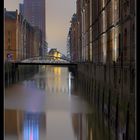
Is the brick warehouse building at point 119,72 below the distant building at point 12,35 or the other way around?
below

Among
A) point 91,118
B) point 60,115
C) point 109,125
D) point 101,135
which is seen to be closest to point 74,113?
point 60,115

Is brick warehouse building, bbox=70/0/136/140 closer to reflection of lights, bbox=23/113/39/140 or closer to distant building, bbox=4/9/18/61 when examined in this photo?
reflection of lights, bbox=23/113/39/140

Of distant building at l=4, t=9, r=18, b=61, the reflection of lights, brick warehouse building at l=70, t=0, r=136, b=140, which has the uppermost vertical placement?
distant building at l=4, t=9, r=18, b=61

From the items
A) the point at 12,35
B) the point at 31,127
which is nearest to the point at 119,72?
the point at 31,127

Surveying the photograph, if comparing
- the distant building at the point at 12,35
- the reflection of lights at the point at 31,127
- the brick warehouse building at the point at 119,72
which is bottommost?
the reflection of lights at the point at 31,127

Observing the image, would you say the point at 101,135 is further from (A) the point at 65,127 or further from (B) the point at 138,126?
(B) the point at 138,126

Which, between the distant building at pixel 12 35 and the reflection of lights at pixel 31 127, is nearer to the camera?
the reflection of lights at pixel 31 127

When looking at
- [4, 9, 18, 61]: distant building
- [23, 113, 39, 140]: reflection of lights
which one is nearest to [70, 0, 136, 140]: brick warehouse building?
[23, 113, 39, 140]: reflection of lights

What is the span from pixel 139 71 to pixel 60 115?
1032 inches

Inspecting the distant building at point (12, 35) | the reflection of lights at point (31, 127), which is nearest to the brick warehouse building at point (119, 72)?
the reflection of lights at point (31, 127)

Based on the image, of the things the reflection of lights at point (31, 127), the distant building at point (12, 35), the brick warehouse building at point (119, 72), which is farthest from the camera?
the distant building at point (12, 35)

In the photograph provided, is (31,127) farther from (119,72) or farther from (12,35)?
(12,35)

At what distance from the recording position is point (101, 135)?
18.8 meters

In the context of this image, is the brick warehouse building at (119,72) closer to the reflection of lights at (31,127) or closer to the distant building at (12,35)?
the reflection of lights at (31,127)
